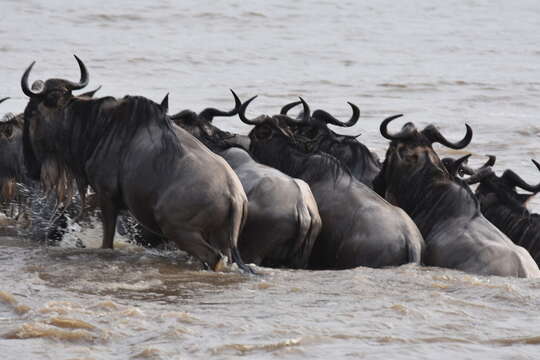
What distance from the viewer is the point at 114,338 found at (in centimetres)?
839

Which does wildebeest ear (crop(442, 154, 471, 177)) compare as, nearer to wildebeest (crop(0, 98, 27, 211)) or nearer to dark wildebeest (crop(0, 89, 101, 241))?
dark wildebeest (crop(0, 89, 101, 241))

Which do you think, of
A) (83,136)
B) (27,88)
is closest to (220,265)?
(83,136)

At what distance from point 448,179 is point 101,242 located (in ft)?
10.5

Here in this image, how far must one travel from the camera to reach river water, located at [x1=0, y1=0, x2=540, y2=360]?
28.1 feet

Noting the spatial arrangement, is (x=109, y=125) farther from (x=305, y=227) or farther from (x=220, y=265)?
(x=305, y=227)

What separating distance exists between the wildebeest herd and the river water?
382mm

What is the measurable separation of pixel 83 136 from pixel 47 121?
36 centimetres

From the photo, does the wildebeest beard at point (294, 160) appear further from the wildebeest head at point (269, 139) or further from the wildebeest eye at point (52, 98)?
the wildebeest eye at point (52, 98)

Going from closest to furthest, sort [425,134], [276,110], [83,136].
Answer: [83,136] → [425,134] → [276,110]

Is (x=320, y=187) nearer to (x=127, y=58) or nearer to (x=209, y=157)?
(x=209, y=157)

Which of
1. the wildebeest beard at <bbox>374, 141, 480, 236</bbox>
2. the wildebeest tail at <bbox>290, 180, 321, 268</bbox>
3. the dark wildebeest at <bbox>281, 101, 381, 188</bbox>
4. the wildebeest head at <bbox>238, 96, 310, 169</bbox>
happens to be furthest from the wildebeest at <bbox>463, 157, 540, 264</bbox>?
the wildebeest tail at <bbox>290, 180, 321, 268</bbox>

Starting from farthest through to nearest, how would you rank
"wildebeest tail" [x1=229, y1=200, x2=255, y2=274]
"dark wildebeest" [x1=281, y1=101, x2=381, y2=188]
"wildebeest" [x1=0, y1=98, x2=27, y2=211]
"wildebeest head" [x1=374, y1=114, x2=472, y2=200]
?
"wildebeest" [x1=0, y1=98, x2=27, y2=211], "dark wildebeest" [x1=281, y1=101, x2=381, y2=188], "wildebeest head" [x1=374, y1=114, x2=472, y2=200], "wildebeest tail" [x1=229, y1=200, x2=255, y2=274]

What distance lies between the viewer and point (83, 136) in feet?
38.0

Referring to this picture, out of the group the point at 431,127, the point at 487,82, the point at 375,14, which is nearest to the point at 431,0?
the point at 375,14
